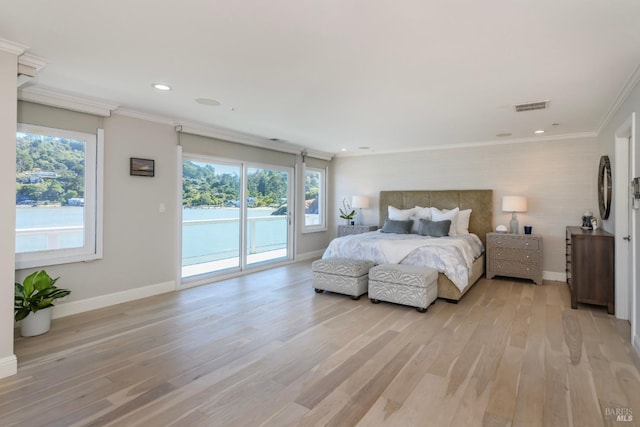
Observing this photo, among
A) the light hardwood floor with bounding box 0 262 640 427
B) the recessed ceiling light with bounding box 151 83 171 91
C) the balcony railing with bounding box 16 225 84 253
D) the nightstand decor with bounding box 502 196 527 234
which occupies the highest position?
the recessed ceiling light with bounding box 151 83 171 91

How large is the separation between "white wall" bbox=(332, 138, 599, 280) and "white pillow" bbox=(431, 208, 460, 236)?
678 millimetres

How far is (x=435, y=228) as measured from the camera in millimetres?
5641

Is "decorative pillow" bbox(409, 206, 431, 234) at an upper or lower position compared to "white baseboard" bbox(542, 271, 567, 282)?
Result: upper

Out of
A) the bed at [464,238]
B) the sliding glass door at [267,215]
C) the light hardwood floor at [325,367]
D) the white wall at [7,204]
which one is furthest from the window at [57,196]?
the bed at [464,238]

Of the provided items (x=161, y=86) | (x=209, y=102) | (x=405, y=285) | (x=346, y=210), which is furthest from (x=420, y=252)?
(x=161, y=86)

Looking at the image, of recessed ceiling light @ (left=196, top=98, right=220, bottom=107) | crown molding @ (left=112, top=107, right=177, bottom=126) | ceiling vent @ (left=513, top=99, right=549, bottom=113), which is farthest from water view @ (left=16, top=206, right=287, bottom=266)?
ceiling vent @ (left=513, top=99, right=549, bottom=113)

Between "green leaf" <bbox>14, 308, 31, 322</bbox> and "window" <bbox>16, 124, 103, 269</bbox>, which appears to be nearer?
"green leaf" <bbox>14, 308, 31, 322</bbox>

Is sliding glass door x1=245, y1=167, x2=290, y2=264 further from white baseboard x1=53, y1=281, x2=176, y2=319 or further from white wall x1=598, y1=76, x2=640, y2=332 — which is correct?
white wall x1=598, y1=76, x2=640, y2=332

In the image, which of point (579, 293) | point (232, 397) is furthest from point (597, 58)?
point (232, 397)

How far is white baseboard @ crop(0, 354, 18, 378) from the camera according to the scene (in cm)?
240

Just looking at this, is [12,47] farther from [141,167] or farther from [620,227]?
[620,227]

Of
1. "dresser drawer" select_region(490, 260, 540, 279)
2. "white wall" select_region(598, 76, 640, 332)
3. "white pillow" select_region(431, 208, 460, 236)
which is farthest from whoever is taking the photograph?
"white pillow" select_region(431, 208, 460, 236)

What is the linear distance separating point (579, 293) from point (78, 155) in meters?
6.01

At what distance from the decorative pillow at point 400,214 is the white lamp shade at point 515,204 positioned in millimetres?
1607
